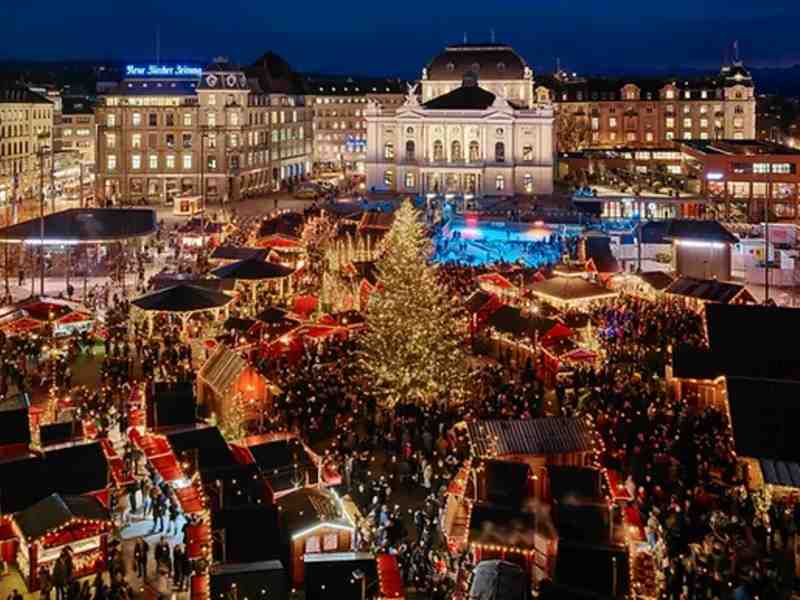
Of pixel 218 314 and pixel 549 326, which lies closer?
pixel 549 326

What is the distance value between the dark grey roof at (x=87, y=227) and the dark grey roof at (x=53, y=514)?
31524mm

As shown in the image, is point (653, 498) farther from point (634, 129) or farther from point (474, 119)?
point (634, 129)

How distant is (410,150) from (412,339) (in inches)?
2490

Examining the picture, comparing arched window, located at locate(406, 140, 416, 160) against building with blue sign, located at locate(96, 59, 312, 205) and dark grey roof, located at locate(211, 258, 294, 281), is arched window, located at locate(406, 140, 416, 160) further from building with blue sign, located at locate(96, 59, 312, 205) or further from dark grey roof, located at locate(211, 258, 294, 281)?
dark grey roof, located at locate(211, 258, 294, 281)

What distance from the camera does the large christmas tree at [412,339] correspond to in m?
24.4

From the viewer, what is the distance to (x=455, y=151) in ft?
279

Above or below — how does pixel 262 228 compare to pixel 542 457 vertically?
above

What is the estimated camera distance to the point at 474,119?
83750 mm

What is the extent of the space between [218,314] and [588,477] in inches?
823

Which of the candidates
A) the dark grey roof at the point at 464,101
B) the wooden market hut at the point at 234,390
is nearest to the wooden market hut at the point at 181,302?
the wooden market hut at the point at 234,390

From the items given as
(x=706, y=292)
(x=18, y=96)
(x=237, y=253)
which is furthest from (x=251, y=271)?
(x=18, y=96)

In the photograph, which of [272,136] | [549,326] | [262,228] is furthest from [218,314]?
[272,136]

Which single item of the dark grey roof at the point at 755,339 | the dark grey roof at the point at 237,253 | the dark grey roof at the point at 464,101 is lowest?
the dark grey roof at the point at 755,339

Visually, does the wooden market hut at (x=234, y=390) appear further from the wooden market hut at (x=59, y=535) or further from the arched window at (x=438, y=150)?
the arched window at (x=438, y=150)
